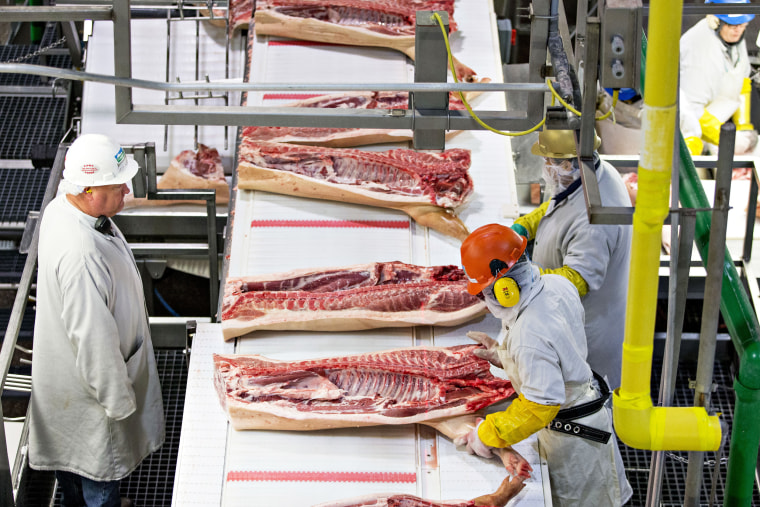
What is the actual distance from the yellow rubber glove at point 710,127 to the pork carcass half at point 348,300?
3415 millimetres

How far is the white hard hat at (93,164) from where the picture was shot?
4273mm

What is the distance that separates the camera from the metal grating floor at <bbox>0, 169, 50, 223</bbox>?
6672mm

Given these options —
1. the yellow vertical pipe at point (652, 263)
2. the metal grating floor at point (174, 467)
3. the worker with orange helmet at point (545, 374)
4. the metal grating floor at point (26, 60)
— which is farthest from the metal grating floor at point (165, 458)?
the metal grating floor at point (26, 60)

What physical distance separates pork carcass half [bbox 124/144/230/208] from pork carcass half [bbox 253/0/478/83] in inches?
36.9

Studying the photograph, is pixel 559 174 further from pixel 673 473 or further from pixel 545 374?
pixel 673 473

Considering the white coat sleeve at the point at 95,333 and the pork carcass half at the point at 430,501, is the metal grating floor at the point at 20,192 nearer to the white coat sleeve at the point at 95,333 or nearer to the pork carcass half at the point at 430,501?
the white coat sleeve at the point at 95,333

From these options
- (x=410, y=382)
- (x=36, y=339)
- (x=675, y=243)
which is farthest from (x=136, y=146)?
(x=675, y=243)

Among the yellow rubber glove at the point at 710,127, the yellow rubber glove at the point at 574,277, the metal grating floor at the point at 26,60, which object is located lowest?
the yellow rubber glove at the point at 574,277

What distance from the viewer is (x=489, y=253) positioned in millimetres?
3717

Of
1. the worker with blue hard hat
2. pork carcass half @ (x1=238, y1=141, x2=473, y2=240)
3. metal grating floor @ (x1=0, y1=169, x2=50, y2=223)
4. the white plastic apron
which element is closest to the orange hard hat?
the white plastic apron

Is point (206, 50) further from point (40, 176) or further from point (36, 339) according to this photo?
point (36, 339)

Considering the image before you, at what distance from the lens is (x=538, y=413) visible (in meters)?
3.77

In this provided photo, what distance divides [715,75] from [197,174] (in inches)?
163

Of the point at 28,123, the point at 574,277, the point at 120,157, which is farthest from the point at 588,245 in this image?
the point at 28,123
